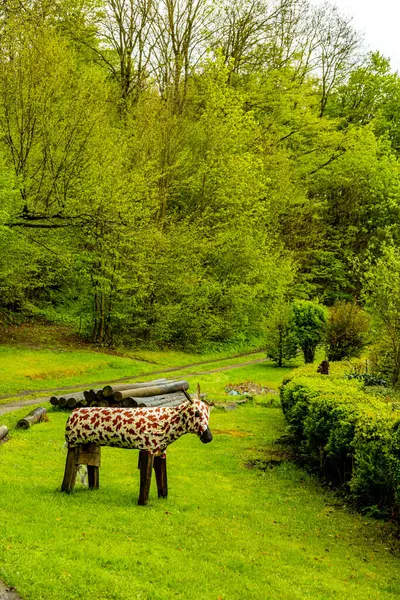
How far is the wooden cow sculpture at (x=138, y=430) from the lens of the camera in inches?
420

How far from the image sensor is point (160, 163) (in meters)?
41.1

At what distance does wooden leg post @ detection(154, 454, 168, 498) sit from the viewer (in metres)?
11.2

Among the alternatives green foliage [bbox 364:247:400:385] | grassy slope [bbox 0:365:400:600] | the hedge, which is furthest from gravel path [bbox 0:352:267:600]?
green foliage [bbox 364:247:400:385]

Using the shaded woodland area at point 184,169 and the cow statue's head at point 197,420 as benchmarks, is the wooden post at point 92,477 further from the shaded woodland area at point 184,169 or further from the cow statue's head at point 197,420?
the shaded woodland area at point 184,169

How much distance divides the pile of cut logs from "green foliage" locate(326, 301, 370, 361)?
1555 centimetres

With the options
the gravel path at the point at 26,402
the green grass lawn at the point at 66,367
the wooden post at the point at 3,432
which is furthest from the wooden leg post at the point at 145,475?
the green grass lawn at the point at 66,367

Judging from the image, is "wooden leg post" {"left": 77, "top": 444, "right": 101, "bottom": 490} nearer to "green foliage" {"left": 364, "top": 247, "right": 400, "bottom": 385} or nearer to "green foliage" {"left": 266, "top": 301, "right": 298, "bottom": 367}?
"green foliage" {"left": 364, "top": 247, "right": 400, "bottom": 385}

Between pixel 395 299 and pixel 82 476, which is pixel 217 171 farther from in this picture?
pixel 82 476

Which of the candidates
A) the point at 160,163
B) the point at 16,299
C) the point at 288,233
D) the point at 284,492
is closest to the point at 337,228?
the point at 288,233

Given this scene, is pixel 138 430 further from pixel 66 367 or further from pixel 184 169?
pixel 184 169

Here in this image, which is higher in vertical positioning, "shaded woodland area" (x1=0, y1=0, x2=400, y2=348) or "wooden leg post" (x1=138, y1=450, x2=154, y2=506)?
"shaded woodland area" (x1=0, y1=0, x2=400, y2=348)

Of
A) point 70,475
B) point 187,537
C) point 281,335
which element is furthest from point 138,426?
point 281,335

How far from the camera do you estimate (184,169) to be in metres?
42.9

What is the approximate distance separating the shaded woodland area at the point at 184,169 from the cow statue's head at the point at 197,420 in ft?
30.3
